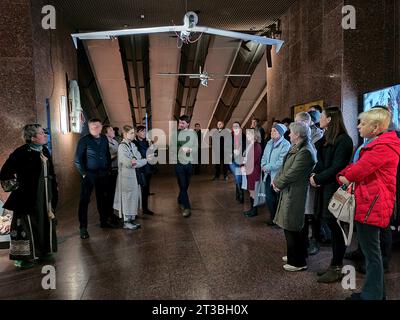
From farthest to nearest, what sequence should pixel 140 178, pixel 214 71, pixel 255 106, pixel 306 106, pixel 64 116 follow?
pixel 255 106 → pixel 214 71 → pixel 64 116 → pixel 306 106 → pixel 140 178

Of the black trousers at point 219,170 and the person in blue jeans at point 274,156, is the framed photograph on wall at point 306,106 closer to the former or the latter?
the person in blue jeans at point 274,156

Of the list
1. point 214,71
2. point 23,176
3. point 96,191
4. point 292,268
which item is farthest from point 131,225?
point 214,71

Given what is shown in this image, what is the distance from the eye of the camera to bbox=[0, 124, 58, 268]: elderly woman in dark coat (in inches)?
142

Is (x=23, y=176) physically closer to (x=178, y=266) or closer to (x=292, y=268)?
(x=178, y=266)

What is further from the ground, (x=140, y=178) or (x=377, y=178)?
(x=377, y=178)

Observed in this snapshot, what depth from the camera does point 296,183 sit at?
3234 mm

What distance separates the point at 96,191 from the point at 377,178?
3651 mm

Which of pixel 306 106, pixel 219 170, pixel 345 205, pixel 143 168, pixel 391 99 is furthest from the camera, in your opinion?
pixel 219 170

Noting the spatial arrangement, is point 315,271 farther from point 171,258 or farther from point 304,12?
point 304,12

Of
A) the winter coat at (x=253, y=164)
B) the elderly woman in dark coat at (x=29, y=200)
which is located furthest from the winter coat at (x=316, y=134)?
the elderly woman in dark coat at (x=29, y=200)

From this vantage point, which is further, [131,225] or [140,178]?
[140,178]

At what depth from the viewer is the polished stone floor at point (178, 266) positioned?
2969mm

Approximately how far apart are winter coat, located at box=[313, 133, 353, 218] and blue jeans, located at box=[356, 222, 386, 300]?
1.67 feet
